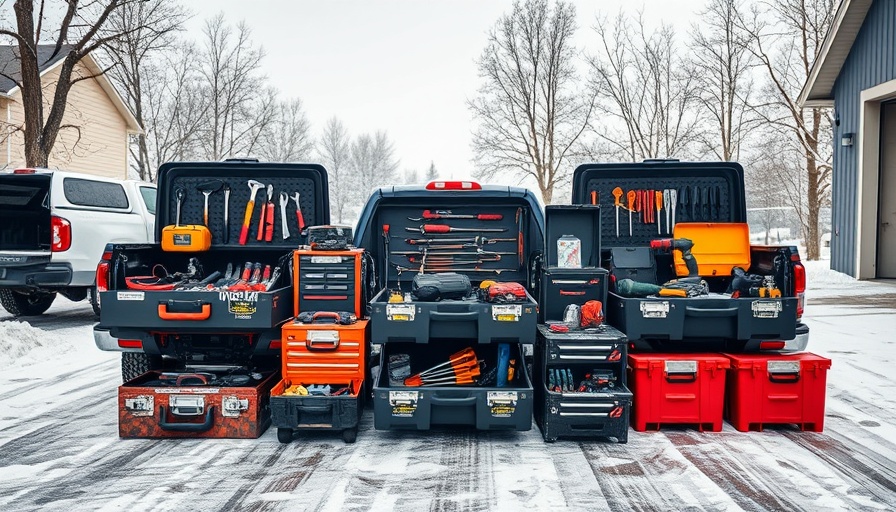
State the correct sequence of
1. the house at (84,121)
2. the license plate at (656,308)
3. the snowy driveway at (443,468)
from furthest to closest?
the house at (84,121), the license plate at (656,308), the snowy driveway at (443,468)

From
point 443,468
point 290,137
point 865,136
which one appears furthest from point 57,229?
point 290,137

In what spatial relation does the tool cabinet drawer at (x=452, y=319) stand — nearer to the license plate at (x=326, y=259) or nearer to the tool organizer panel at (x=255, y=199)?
the license plate at (x=326, y=259)

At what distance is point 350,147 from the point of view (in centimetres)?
5803

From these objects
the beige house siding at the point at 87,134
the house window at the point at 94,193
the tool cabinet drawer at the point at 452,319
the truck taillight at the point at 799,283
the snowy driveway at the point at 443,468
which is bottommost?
the snowy driveway at the point at 443,468

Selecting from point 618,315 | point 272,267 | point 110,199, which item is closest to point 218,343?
point 272,267

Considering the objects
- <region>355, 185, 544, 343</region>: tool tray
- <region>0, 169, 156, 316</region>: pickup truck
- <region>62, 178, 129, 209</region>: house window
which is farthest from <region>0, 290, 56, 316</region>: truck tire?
<region>355, 185, 544, 343</region>: tool tray

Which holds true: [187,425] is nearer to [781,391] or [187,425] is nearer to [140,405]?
[140,405]

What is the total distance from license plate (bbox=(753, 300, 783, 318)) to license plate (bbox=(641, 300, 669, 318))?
0.69 meters

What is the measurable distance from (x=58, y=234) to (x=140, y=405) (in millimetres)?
5287

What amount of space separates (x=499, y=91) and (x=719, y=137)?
32.0 ft

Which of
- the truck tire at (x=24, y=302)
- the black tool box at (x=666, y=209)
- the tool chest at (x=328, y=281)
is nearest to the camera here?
the tool chest at (x=328, y=281)

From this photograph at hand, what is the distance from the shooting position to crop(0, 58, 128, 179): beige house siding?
1984cm

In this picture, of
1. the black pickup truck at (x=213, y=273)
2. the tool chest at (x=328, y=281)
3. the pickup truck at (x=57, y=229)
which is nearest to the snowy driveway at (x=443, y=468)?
the black pickup truck at (x=213, y=273)

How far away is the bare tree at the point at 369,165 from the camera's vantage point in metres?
56.6
